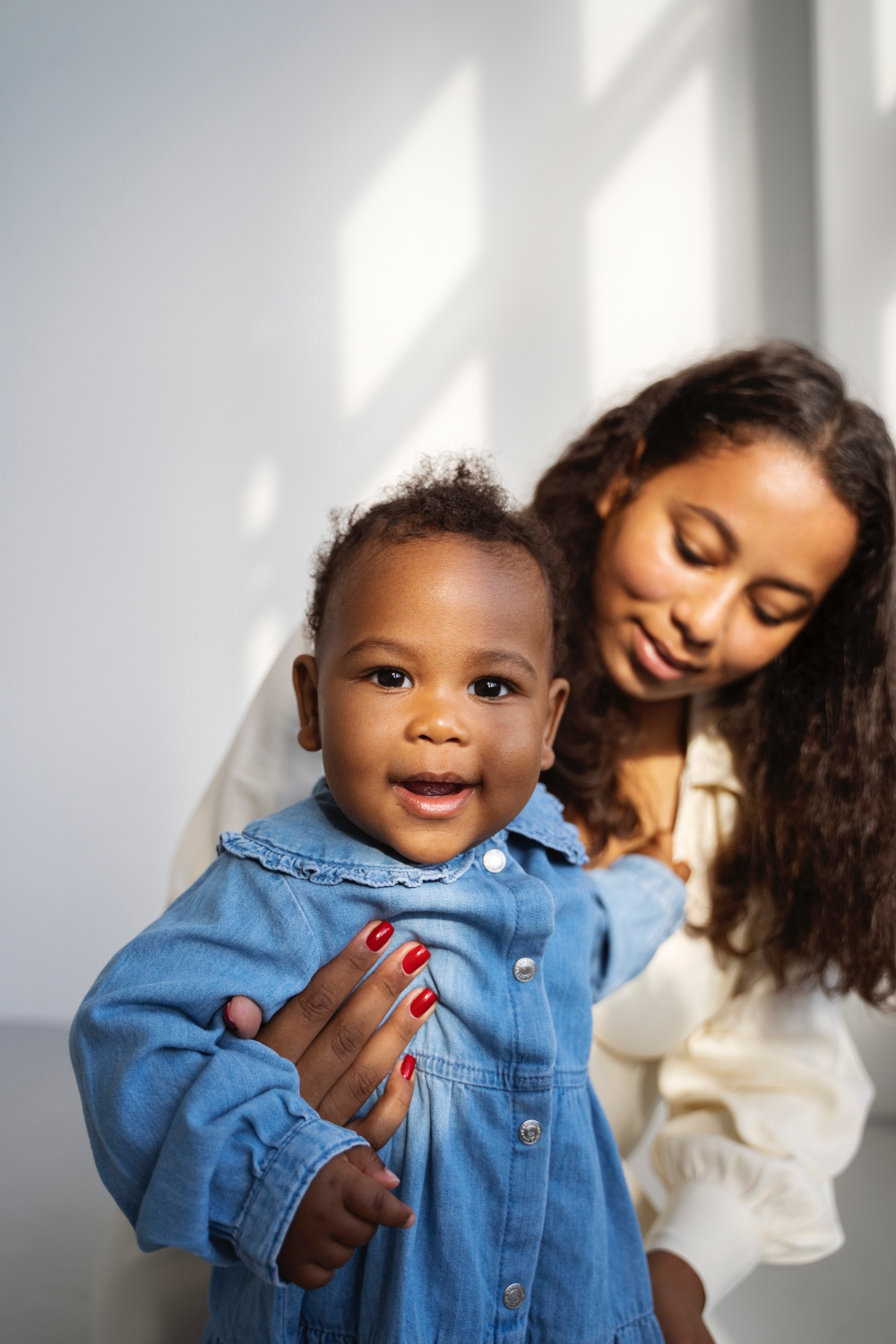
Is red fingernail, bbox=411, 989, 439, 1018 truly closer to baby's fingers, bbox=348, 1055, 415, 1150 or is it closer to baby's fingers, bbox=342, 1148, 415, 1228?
baby's fingers, bbox=348, 1055, 415, 1150

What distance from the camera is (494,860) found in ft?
3.09

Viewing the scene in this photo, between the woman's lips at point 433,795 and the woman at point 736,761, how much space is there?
52 centimetres

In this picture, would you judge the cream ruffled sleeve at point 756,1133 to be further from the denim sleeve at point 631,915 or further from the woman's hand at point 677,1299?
the denim sleeve at point 631,915

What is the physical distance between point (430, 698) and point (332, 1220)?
0.39 metres

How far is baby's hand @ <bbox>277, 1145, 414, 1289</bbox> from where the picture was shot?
72cm

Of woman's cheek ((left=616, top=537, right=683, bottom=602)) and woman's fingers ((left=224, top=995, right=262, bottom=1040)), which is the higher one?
woman's cheek ((left=616, top=537, right=683, bottom=602))

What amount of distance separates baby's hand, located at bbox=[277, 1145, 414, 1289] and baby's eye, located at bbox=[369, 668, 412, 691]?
0.37m

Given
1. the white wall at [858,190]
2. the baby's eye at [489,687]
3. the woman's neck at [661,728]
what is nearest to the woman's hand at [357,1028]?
the baby's eye at [489,687]

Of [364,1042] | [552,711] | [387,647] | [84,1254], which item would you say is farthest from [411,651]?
[84,1254]

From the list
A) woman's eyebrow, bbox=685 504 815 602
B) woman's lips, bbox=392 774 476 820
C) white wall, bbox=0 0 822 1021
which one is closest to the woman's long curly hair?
woman's eyebrow, bbox=685 504 815 602

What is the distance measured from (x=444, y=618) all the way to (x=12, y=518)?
2096 millimetres

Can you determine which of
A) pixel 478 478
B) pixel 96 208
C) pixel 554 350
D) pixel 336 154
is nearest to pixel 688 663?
pixel 478 478

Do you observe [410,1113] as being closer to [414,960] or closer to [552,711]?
[414,960]

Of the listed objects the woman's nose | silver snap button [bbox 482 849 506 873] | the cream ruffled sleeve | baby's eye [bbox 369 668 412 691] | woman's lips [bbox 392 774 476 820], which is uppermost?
the woman's nose
